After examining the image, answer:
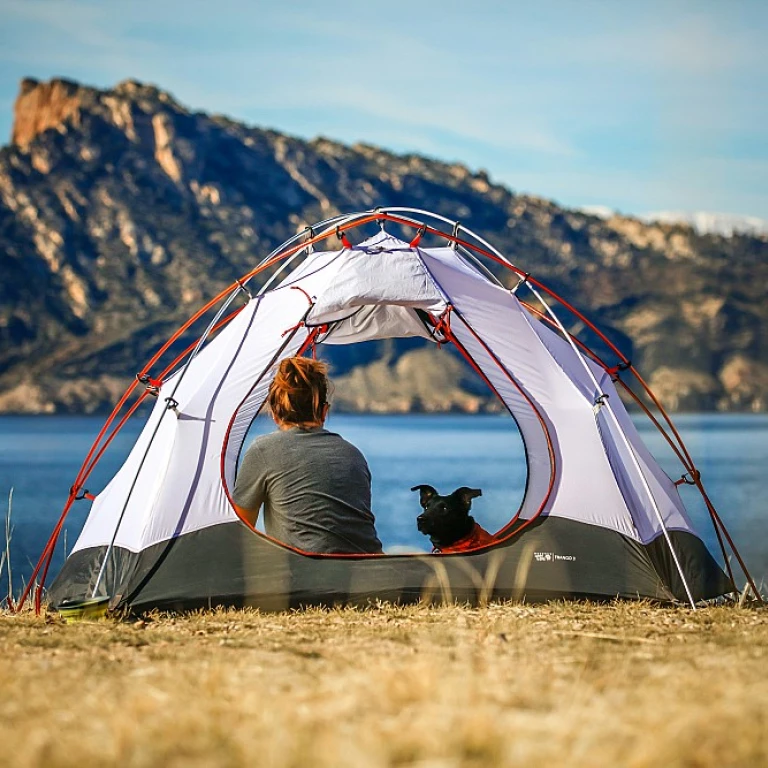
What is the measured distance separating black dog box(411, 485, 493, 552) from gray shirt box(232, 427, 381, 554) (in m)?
0.57

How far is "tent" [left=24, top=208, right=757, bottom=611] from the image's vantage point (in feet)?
22.2

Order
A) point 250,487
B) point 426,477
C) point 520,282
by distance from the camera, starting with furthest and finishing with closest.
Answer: point 426,477 < point 520,282 < point 250,487

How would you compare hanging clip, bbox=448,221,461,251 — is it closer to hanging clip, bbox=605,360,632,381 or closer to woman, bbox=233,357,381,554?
hanging clip, bbox=605,360,632,381

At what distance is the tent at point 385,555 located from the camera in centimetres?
678

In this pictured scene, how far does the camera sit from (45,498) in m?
42.7

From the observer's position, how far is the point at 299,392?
22.5ft

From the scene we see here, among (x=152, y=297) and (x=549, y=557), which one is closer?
(x=549, y=557)

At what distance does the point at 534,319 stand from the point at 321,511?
2197 mm

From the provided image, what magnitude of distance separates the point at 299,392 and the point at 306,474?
500mm

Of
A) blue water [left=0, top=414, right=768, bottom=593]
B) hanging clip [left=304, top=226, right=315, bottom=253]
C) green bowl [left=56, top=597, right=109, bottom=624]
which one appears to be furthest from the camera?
blue water [left=0, top=414, right=768, bottom=593]

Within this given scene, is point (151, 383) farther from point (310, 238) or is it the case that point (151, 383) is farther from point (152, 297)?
point (152, 297)

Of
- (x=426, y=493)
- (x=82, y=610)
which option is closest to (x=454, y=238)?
(x=426, y=493)

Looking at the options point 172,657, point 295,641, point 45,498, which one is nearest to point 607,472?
point 295,641

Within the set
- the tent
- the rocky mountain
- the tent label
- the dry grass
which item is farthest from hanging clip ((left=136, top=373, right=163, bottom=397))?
the rocky mountain
